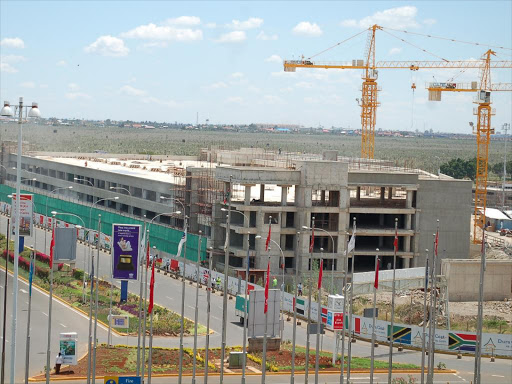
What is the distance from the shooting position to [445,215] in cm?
8344

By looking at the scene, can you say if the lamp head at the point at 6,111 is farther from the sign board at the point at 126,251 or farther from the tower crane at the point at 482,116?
the tower crane at the point at 482,116

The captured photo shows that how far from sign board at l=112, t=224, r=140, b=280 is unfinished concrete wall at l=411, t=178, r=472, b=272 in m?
37.5

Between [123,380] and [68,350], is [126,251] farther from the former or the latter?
[123,380]

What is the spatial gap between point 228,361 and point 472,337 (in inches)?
611

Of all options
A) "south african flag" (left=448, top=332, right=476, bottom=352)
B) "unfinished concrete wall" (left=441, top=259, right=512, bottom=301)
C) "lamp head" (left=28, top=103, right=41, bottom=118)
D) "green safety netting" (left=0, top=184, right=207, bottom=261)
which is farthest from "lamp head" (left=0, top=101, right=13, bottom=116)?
"green safety netting" (left=0, top=184, right=207, bottom=261)

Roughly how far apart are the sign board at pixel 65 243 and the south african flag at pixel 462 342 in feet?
78.8

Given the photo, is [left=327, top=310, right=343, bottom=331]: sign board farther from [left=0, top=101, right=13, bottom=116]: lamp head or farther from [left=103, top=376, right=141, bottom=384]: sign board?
[left=0, top=101, right=13, bottom=116]: lamp head

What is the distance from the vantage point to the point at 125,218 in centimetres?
9269

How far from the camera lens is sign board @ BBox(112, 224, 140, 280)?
4916 cm

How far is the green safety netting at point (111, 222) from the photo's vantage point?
82.3 meters

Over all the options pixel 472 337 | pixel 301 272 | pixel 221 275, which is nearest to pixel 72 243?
pixel 221 275

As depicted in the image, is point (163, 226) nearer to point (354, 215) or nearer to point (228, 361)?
point (354, 215)

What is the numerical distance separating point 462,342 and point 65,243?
2575cm

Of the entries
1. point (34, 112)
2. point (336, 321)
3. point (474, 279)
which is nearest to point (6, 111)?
point (34, 112)
